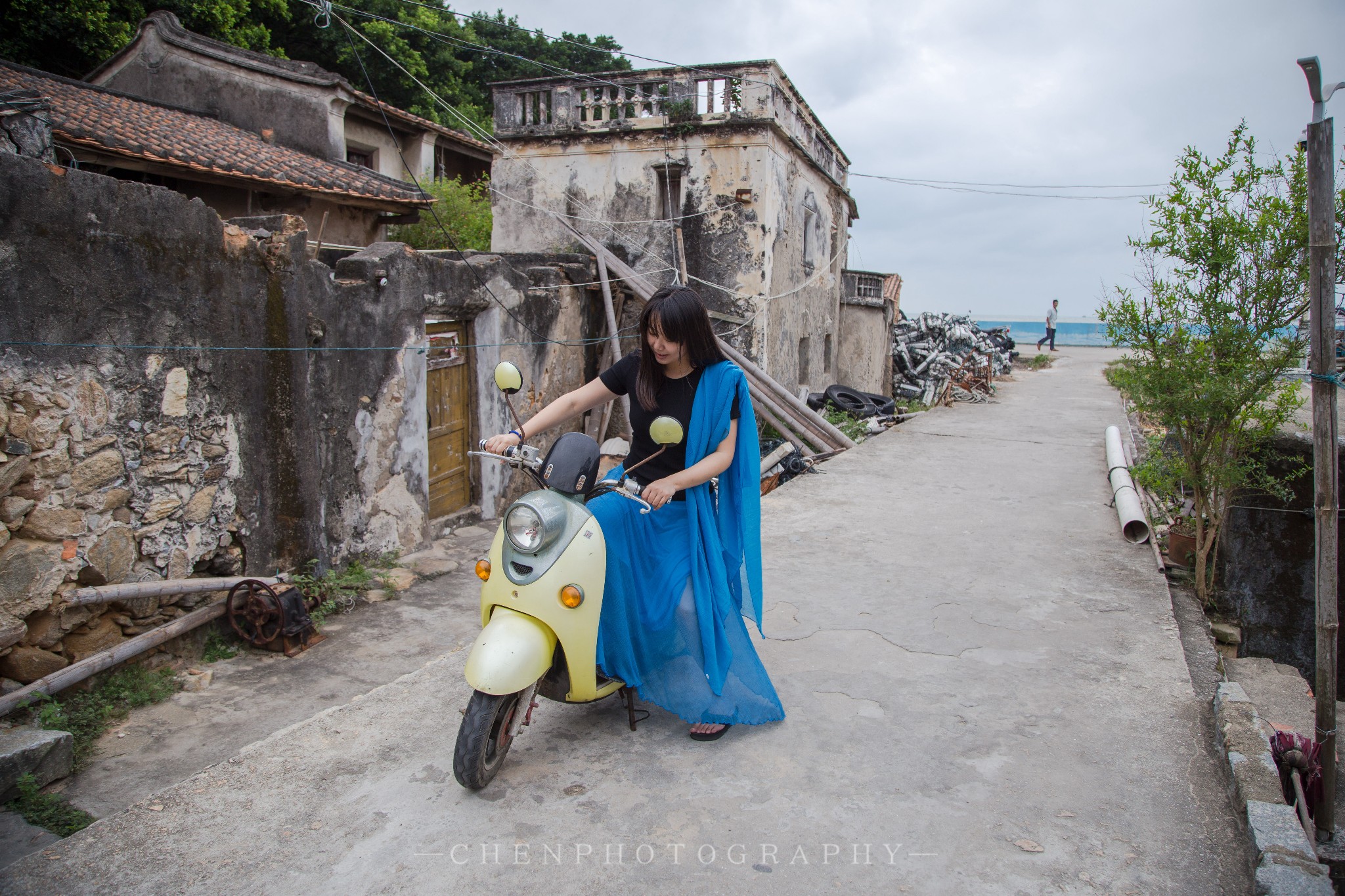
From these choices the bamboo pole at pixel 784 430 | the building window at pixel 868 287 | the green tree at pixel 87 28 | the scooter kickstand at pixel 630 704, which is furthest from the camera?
the building window at pixel 868 287

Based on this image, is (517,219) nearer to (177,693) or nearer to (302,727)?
(177,693)

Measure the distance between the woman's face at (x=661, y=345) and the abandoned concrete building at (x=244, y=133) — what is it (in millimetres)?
8632

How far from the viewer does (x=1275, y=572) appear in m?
5.91

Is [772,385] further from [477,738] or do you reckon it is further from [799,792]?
[477,738]

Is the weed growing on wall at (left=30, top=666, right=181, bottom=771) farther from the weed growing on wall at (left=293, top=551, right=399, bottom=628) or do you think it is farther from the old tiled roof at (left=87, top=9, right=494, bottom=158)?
the old tiled roof at (left=87, top=9, right=494, bottom=158)

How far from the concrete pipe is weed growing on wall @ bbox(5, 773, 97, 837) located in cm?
609

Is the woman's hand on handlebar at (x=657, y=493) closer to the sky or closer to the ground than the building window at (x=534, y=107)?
closer to the ground

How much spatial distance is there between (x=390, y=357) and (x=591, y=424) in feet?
14.3

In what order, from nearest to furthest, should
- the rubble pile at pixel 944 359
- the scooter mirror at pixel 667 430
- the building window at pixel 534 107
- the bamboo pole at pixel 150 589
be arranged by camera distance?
the scooter mirror at pixel 667 430 < the bamboo pole at pixel 150 589 < the building window at pixel 534 107 < the rubble pile at pixel 944 359

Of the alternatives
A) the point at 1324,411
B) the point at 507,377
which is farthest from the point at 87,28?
the point at 1324,411

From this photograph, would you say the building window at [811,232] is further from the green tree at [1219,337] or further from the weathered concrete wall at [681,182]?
the green tree at [1219,337]

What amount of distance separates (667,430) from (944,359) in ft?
61.4

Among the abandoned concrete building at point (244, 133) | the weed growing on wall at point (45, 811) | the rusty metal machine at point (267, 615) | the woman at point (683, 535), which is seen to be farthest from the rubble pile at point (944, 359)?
the weed growing on wall at point (45, 811)

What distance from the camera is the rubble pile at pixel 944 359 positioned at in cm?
1711
